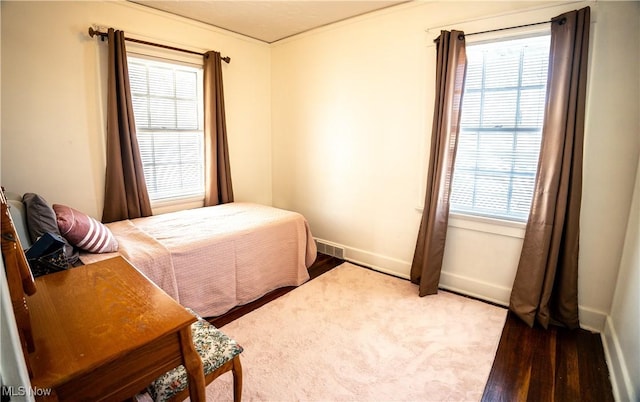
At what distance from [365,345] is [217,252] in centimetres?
126

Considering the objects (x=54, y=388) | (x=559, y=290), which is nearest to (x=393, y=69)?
(x=559, y=290)

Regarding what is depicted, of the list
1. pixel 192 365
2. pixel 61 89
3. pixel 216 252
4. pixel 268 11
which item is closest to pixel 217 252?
pixel 216 252

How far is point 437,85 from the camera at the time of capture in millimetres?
2619

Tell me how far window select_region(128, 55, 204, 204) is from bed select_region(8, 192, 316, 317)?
0.34 meters

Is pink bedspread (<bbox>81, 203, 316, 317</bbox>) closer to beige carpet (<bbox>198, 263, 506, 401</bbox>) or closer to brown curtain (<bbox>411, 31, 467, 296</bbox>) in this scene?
beige carpet (<bbox>198, 263, 506, 401</bbox>)

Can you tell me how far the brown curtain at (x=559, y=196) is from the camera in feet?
6.86

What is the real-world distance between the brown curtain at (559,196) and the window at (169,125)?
3091 mm

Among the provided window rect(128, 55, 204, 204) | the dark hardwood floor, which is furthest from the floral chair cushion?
window rect(128, 55, 204, 204)

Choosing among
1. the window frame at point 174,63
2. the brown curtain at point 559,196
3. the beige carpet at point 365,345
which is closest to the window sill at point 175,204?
the window frame at point 174,63

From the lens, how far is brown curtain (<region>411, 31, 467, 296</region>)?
253 cm

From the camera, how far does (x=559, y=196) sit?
7.23 ft

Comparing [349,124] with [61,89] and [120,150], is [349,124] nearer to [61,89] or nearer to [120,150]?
[120,150]

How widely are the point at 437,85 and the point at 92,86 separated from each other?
283 cm

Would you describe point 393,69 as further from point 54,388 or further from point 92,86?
point 54,388
